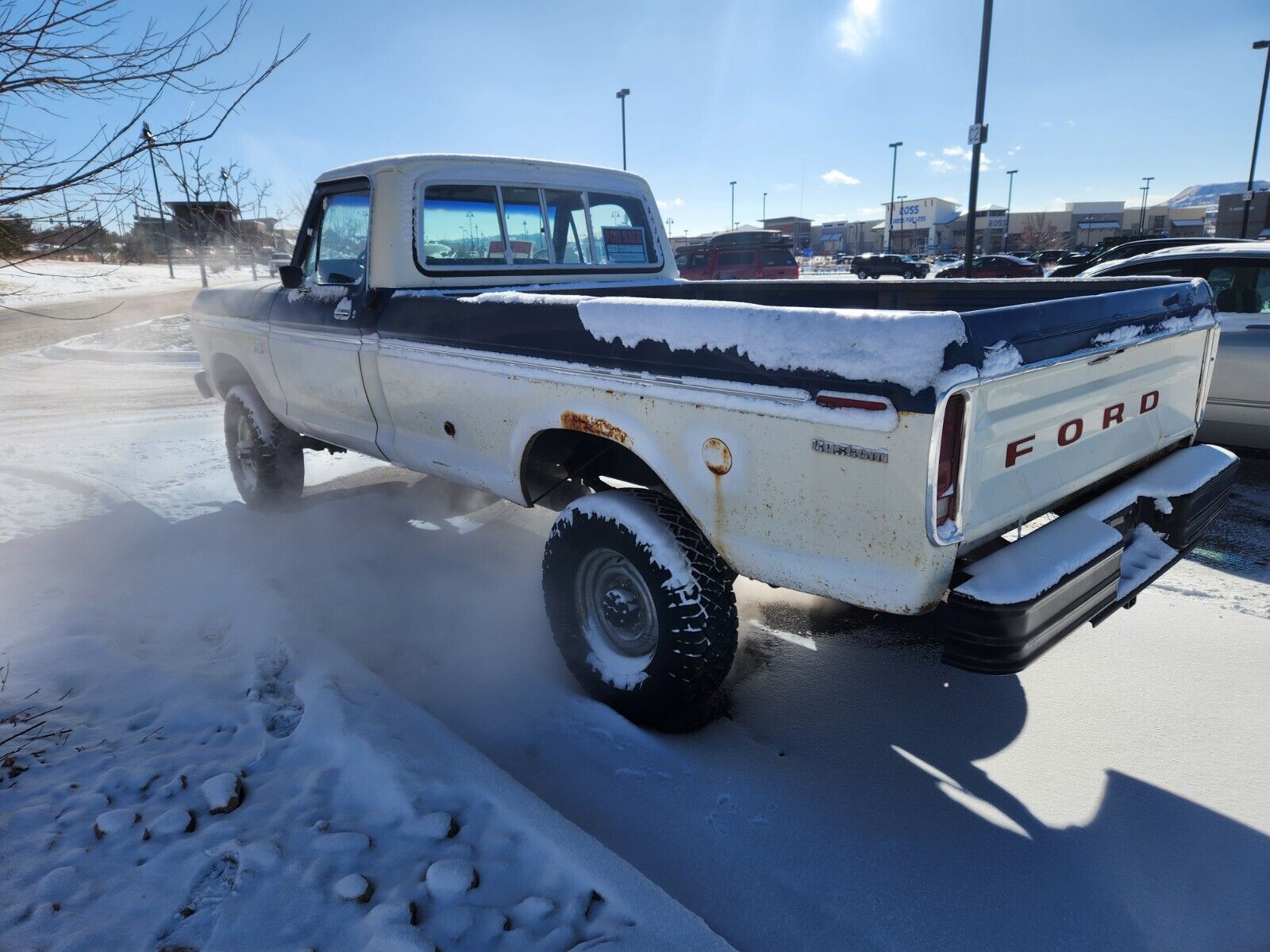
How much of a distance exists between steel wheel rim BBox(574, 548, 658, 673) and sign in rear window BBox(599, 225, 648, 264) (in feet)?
8.26

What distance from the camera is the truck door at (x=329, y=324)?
4.09 meters

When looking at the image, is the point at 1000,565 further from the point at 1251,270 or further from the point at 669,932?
the point at 1251,270

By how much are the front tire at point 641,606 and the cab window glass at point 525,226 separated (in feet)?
6.62

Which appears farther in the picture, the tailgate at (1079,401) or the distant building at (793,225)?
the distant building at (793,225)

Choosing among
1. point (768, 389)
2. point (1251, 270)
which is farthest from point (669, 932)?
point (1251, 270)

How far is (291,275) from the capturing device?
4441mm

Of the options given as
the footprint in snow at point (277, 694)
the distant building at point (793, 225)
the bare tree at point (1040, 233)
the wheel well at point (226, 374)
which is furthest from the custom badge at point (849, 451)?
the distant building at point (793, 225)

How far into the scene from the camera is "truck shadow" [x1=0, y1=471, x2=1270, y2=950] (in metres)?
2.12

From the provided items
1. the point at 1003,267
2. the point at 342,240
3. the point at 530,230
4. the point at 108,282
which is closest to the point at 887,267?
the point at 1003,267

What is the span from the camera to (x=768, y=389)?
88.7 inches

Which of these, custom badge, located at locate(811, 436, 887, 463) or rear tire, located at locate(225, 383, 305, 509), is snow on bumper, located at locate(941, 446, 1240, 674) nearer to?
custom badge, located at locate(811, 436, 887, 463)

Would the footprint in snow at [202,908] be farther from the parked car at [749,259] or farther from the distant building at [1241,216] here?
the distant building at [1241,216]

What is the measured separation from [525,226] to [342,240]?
3.34 feet

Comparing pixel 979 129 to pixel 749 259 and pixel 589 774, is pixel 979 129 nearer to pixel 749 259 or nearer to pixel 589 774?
pixel 749 259
